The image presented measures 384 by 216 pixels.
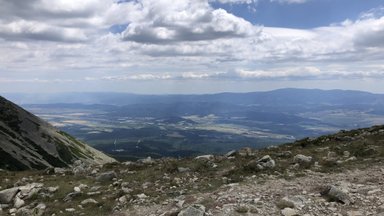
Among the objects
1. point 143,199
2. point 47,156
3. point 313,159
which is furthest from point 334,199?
point 47,156

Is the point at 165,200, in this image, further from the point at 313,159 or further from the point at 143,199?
the point at 313,159

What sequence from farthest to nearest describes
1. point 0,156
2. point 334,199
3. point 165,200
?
1. point 0,156
2. point 165,200
3. point 334,199

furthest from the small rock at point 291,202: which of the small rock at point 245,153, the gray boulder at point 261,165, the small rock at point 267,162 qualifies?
the small rock at point 245,153

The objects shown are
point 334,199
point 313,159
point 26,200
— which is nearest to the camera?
point 334,199

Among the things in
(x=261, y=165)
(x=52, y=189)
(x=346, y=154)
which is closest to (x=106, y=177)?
(x=52, y=189)

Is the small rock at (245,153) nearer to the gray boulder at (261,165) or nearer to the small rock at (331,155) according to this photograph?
the gray boulder at (261,165)

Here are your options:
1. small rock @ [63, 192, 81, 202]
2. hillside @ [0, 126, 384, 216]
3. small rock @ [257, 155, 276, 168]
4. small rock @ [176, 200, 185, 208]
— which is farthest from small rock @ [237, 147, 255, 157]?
small rock @ [63, 192, 81, 202]
